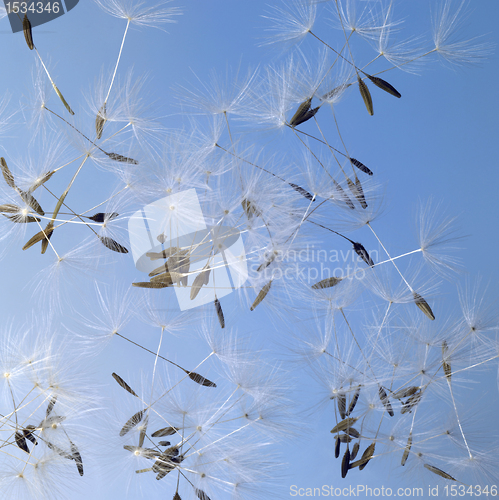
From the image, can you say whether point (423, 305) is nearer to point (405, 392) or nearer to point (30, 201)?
point (405, 392)

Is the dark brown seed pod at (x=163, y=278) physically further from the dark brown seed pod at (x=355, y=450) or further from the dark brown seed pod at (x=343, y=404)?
the dark brown seed pod at (x=355, y=450)

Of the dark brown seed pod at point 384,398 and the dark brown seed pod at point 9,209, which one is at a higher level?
the dark brown seed pod at point 9,209

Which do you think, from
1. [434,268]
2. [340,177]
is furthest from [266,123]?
[434,268]

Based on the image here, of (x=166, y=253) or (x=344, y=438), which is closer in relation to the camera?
(x=166, y=253)

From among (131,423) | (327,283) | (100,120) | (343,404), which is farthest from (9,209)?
(343,404)

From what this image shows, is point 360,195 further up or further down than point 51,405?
further up

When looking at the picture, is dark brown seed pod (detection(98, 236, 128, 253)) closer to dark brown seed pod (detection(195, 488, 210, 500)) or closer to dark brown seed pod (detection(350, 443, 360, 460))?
dark brown seed pod (detection(195, 488, 210, 500))

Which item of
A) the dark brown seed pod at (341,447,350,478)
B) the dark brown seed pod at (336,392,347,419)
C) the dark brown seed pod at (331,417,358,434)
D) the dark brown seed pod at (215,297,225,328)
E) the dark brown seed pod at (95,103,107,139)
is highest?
the dark brown seed pod at (95,103,107,139)

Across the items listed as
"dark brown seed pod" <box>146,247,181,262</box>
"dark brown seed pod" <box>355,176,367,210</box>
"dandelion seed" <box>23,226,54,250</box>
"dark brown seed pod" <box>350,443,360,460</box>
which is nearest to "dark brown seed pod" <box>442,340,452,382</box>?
"dark brown seed pod" <box>350,443,360,460</box>

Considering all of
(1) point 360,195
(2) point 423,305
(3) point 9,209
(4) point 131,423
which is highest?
(3) point 9,209

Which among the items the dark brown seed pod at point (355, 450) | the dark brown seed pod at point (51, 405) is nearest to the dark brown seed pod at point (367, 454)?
the dark brown seed pod at point (355, 450)
